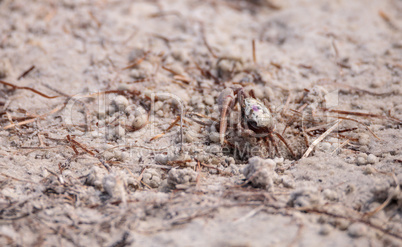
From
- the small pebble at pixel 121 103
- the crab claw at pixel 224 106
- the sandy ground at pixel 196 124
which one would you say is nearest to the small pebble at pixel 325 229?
the sandy ground at pixel 196 124

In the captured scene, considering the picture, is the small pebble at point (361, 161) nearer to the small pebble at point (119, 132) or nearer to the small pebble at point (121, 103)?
the small pebble at point (119, 132)

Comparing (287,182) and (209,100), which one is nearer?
(287,182)

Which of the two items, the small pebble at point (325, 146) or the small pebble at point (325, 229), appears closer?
the small pebble at point (325, 229)

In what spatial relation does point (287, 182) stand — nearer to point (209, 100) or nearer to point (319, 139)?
point (319, 139)

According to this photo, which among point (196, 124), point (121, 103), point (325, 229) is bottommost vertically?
point (325, 229)

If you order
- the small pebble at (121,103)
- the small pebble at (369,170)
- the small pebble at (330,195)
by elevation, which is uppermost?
the small pebble at (121,103)

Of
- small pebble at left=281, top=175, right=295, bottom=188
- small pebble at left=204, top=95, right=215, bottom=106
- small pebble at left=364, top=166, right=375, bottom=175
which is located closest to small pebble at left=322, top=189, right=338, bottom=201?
small pebble at left=281, top=175, right=295, bottom=188

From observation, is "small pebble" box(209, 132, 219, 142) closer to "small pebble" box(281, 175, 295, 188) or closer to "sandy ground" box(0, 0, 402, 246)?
"sandy ground" box(0, 0, 402, 246)

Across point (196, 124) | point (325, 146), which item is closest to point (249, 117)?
point (196, 124)
